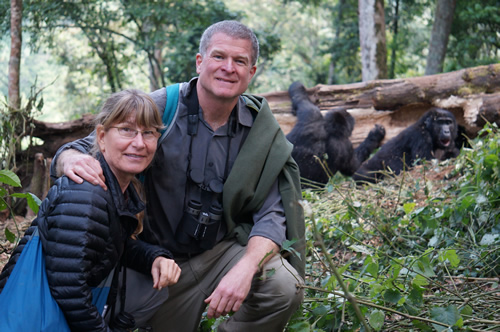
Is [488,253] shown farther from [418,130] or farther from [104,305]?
[418,130]

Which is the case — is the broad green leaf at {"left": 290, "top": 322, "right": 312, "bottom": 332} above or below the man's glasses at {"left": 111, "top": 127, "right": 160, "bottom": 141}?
below

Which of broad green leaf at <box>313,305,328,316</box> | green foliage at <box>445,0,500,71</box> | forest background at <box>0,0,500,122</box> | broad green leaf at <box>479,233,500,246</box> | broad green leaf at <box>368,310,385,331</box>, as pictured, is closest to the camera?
broad green leaf at <box>368,310,385,331</box>

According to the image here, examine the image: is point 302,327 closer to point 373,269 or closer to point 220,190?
point 373,269

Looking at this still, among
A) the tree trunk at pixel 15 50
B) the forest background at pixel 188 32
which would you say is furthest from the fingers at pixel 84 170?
the forest background at pixel 188 32

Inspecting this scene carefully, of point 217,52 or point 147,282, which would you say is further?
point 217,52

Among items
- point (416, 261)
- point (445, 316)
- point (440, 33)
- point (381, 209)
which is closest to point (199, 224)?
point (416, 261)

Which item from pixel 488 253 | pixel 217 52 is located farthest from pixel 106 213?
pixel 488 253

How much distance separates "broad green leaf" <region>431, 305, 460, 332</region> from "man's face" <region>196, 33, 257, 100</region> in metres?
1.47

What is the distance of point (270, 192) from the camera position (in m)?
2.94

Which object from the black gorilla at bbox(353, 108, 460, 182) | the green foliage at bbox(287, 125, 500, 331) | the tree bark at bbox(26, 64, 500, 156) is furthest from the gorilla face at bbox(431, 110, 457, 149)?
the green foliage at bbox(287, 125, 500, 331)

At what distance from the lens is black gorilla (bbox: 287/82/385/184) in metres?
6.49

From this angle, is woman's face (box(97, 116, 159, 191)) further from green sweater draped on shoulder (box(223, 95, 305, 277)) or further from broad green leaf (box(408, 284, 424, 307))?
broad green leaf (box(408, 284, 424, 307))

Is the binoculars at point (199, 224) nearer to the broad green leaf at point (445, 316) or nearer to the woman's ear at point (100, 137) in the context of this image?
the woman's ear at point (100, 137)

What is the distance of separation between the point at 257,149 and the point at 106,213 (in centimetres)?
97
